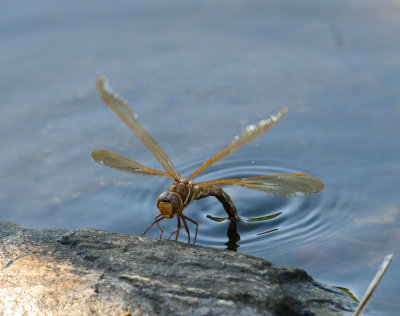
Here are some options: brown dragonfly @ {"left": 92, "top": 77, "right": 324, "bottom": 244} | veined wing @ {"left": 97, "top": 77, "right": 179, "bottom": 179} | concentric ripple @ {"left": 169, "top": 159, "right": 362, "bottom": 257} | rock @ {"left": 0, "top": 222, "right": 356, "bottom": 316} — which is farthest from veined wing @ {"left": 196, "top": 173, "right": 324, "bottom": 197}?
rock @ {"left": 0, "top": 222, "right": 356, "bottom": 316}

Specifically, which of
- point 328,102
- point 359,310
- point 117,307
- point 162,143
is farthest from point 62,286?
point 328,102

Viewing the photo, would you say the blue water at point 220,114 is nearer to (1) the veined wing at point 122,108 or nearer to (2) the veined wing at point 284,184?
(2) the veined wing at point 284,184

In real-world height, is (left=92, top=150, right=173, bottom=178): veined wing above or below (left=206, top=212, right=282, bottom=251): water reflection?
above

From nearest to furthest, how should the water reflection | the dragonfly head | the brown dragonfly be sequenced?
the dragonfly head, the brown dragonfly, the water reflection

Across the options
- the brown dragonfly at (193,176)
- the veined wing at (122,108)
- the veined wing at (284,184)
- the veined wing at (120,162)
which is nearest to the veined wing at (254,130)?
the brown dragonfly at (193,176)

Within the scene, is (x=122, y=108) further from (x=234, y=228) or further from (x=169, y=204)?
(x=234, y=228)

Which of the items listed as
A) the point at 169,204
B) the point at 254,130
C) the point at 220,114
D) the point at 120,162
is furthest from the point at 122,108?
the point at 220,114

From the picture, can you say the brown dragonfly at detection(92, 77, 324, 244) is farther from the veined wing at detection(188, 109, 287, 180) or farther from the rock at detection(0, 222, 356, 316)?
the rock at detection(0, 222, 356, 316)
